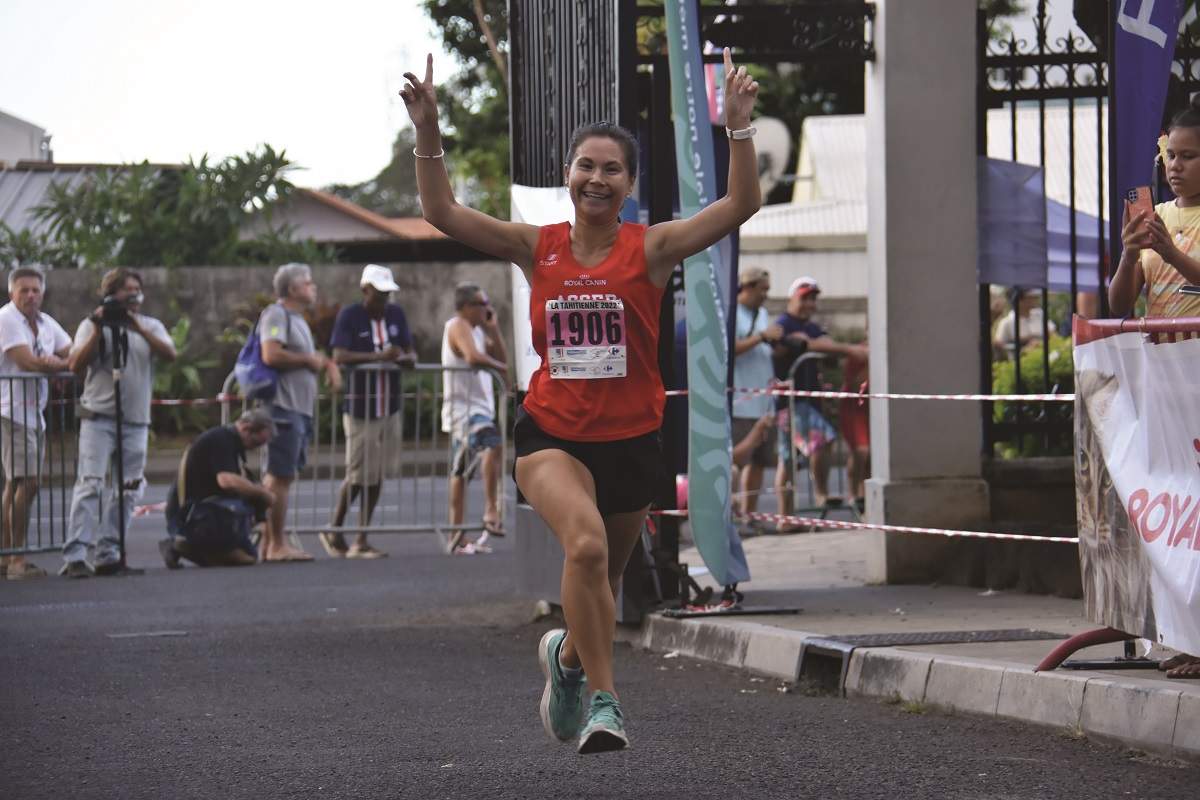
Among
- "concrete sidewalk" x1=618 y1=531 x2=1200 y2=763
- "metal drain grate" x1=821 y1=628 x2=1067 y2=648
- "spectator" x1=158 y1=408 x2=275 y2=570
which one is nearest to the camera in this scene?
"concrete sidewalk" x1=618 y1=531 x2=1200 y2=763

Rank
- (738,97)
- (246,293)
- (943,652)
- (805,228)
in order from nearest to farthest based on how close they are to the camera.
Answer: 1. (738,97)
2. (943,652)
3. (246,293)
4. (805,228)

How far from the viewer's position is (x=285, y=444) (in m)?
12.3

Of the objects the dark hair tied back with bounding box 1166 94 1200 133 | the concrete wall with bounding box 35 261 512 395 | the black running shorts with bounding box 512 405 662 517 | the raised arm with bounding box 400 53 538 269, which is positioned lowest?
the black running shorts with bounding box 512 405 662 517

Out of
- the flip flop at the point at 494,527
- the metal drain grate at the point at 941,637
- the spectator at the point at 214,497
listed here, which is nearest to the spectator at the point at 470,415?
the flip flop at the point at 494,527

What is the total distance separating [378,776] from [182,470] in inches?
279

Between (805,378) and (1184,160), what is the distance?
7.89 metres

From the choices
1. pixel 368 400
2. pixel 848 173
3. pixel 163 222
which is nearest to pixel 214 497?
pixel 368 400

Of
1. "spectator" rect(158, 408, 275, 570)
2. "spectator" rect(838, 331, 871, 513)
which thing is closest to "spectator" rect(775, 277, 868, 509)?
"spectator" rect(838, 331, 871, 513)

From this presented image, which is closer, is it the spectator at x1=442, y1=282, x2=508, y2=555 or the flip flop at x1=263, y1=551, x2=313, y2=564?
the flip flop at x1=263, y1=551, x2=313, y2=564

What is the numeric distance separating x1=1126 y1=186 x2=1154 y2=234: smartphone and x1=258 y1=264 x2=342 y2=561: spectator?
7.69 meters

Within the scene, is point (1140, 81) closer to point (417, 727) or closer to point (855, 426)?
point (417, 727)

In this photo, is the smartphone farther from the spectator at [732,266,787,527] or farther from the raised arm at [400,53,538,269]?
the spectator at [732,266,787,527]

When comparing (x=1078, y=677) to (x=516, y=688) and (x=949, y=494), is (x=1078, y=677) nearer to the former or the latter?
(x=516, y=688)

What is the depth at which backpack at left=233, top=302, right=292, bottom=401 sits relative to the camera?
39.5 feet
